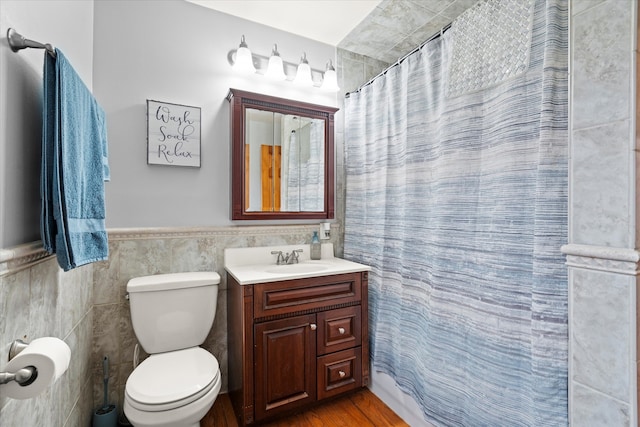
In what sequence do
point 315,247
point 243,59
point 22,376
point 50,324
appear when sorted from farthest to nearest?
1. point 315,247
2. point 243,59
3. point 50,324
4. point 22,376

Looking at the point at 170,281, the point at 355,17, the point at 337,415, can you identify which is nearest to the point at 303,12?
the point at 355,17

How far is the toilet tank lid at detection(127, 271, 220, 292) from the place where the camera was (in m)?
1.62

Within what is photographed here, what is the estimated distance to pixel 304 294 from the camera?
1766mm

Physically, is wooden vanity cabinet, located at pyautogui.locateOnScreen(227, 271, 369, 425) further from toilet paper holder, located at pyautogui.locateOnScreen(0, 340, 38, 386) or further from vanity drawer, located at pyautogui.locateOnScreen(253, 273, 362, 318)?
toilet paper holder, located at pyautogui.locateOnScreen(0, 340, 38, 386)

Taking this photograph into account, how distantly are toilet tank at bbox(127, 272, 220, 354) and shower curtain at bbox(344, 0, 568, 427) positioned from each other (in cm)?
110

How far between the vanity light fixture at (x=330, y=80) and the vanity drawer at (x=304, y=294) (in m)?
1.43

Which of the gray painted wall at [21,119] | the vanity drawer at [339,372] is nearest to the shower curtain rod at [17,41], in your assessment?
the gray painted wall at [21,119]

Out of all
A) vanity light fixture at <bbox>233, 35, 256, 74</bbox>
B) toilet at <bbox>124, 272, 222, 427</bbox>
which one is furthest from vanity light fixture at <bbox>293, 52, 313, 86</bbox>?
toilet at <bbox>124, 272, 222, 427</bbox>

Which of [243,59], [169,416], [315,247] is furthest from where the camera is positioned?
[315,247]

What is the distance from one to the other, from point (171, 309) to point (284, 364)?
715mm

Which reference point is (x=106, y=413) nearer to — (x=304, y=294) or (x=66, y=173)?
(x=304, y=294)

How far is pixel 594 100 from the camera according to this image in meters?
0.91

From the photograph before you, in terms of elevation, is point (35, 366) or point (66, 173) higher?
point (66, 173)

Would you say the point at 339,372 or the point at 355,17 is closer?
the point at 339,372
